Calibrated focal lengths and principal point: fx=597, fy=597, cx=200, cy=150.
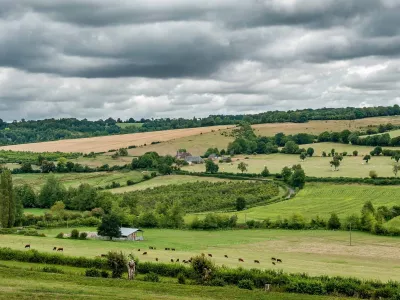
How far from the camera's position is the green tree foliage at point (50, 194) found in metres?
133

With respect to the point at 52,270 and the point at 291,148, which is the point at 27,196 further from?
the point at 52,270

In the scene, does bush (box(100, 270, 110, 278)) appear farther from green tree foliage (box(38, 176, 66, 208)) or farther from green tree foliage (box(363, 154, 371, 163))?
green tree foliage (box(363, 154, 371, 163))

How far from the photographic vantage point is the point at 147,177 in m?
159

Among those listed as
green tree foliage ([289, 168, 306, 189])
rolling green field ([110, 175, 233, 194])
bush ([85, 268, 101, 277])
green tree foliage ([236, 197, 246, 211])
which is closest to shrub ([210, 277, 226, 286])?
bush ([85, 268, 101, 277])

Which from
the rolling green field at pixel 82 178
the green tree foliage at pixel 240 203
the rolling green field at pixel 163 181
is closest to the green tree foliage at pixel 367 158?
the rolling green field at pixel 163 181

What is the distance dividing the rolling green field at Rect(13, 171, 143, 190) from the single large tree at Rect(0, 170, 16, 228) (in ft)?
166

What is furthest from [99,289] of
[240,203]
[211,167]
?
[211,167]

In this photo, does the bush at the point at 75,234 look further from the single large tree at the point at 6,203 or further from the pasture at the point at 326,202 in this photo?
the pasture at the point at 326,202

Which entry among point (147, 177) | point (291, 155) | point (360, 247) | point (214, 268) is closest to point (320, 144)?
point (291, 155)

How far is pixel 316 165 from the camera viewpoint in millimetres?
160375

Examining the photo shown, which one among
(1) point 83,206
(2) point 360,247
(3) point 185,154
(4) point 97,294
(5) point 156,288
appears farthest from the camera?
(3) point 185,154

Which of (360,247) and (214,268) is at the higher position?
(214,268)

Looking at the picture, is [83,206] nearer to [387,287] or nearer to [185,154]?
[185,154]

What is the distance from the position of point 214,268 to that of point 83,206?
86240 millimetres
